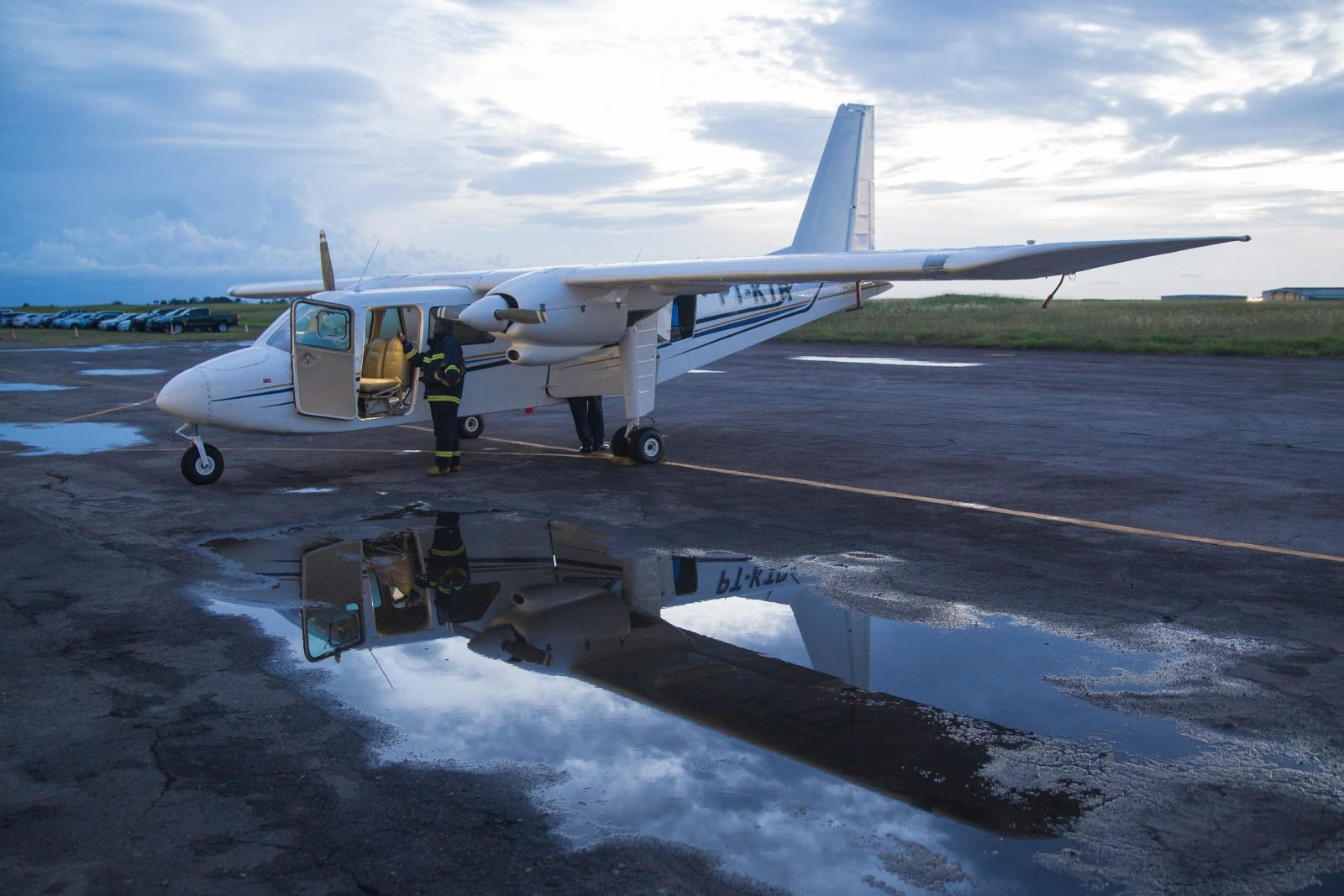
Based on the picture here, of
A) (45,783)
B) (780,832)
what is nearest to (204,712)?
(45,783)

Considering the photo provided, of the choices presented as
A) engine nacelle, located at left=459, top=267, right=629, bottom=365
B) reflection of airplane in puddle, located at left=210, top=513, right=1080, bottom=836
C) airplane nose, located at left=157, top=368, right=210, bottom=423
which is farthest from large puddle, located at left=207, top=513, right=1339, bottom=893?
engine nacelle, located at left=459, top=267, right=629, bottom=365

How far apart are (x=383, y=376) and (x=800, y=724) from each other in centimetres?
1117

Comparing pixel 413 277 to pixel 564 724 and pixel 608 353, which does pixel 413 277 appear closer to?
pixel 608 353

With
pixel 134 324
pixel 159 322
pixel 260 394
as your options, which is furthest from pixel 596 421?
pixel 134 324

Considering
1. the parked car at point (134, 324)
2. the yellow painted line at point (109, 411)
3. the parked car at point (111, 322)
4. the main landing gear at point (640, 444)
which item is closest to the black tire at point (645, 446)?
the main landing gear at point (640, 444)

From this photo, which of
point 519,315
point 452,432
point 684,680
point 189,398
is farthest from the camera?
point 452,432

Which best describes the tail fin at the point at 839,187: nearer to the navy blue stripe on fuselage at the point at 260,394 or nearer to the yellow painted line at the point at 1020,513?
the yellow painted line at the point at 1020,513

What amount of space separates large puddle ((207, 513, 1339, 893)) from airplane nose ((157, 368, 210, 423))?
463 cm

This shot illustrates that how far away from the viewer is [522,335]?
547 inches

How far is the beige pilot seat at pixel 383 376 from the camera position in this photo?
14.8m

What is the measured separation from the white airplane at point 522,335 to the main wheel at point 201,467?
0.02m

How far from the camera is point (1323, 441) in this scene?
15.7 metres

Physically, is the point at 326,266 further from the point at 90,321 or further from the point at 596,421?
the point at 90,321

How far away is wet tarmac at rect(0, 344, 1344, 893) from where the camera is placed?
15.0ft
